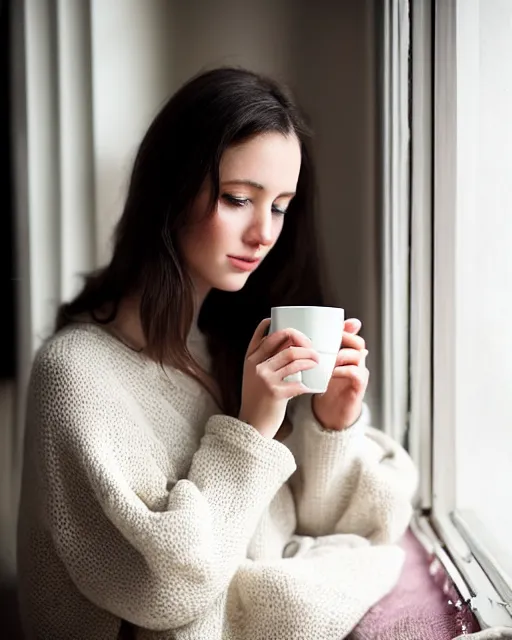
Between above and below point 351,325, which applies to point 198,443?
below

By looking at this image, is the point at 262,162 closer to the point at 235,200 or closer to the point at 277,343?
the point at 235,200

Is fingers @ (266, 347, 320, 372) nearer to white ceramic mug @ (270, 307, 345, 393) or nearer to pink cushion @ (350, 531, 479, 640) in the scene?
white ceramic mug @ (270, 307, 345, 393)

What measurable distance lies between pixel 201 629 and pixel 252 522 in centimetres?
11

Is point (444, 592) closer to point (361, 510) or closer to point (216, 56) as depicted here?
point (361, 510)

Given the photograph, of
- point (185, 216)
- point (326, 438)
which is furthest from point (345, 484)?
point (185, 216)

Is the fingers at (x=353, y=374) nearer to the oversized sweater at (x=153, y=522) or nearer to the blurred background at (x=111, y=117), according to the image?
the oversized sweater at (x=153, y=522)

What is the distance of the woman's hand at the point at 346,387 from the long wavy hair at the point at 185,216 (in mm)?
111

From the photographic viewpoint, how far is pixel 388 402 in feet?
3.39

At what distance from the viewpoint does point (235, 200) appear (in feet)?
2.44

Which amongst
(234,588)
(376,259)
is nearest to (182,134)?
(376,259)

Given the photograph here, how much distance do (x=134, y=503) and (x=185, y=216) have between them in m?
0.31

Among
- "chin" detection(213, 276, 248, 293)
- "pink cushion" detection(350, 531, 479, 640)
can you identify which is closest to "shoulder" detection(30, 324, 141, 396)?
"chin" detection(213, 276, 248, 293)

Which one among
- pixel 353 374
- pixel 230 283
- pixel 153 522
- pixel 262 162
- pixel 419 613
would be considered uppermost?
pixel 262 162

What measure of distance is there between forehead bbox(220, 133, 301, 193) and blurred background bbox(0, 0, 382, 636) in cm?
27
